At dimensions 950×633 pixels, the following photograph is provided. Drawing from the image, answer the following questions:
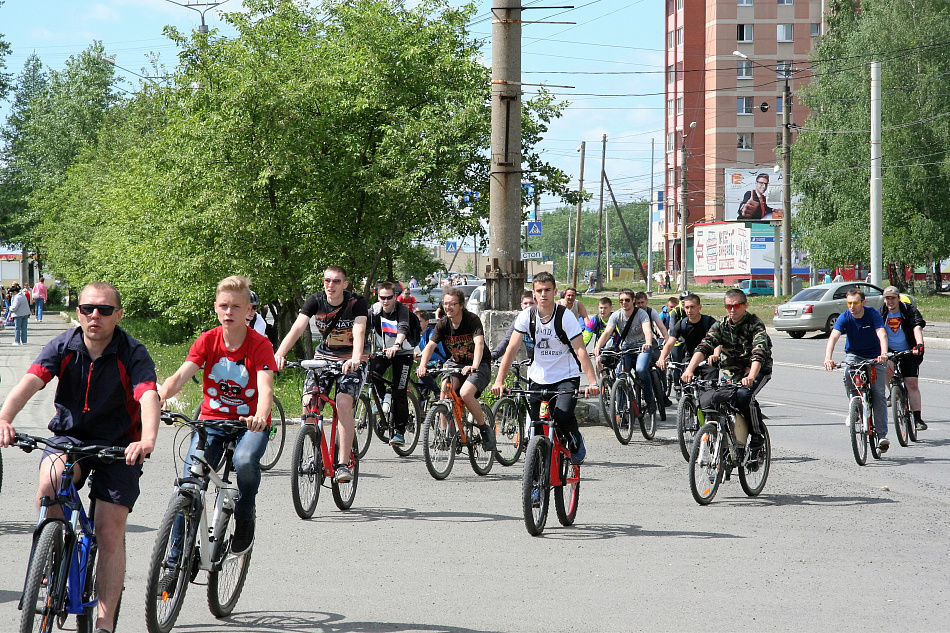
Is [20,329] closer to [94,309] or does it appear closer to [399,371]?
[399,371]

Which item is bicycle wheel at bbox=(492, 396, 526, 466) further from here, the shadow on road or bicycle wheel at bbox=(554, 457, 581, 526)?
the shadow on road

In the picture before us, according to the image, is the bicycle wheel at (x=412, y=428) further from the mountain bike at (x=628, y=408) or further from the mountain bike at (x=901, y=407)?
the mountain bike at (x=901, y=407)

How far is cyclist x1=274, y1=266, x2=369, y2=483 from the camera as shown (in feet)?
26.0

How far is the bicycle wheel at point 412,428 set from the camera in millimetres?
10906

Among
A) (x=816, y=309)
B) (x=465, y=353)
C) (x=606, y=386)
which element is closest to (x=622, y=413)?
(x=606, y=386)

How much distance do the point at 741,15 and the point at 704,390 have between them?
271ft

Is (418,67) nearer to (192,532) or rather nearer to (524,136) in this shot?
(524,136)

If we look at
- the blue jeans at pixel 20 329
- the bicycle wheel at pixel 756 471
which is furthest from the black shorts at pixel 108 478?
the blue jeans at pixel 20 329

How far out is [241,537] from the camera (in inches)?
207

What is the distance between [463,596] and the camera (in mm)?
5547

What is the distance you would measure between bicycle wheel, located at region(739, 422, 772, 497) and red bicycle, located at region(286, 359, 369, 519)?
3.28 m

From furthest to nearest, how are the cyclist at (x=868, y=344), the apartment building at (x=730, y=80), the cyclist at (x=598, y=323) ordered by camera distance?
1. the apartment building at (x=730, y=80)
2. the cyclist at (x=598, y=323)
3. the cyclist at (x=868, y=344)

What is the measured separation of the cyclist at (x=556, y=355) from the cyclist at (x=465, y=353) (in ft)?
5.67

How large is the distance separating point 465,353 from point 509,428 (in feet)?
3.11
